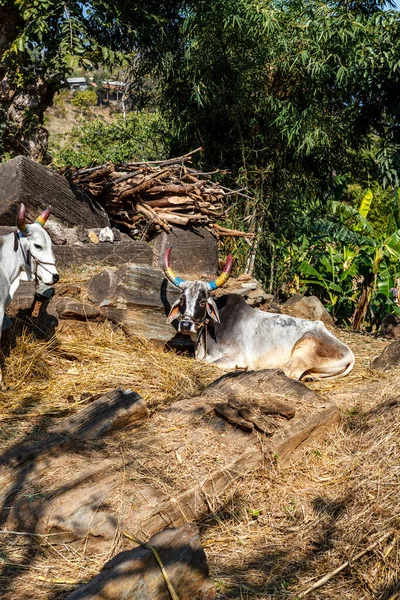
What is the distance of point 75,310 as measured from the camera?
7.02 metres

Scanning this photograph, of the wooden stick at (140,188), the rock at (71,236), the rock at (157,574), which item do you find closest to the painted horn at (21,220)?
the rock at (71,236)

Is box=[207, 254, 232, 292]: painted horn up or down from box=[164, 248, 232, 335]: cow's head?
up

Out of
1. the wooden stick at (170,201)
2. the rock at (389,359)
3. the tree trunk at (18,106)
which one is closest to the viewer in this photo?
the rock at (389,359)

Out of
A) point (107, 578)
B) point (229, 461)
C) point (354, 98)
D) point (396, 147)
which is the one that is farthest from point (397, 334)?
point (107, 578)

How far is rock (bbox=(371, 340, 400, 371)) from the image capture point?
713 centimetres

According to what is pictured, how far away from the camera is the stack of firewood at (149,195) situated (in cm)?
878

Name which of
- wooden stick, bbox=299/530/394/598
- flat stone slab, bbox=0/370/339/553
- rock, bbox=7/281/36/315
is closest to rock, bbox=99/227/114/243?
rock, bbox=7/281/36/315

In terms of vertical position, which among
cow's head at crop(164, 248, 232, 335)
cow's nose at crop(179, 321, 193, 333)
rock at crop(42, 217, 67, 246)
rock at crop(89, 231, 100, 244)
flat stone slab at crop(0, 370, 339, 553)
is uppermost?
rock at crop(42, 217, 67, 246)

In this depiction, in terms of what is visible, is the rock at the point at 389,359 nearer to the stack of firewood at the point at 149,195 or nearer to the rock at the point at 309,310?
the rock at the point at 309,310

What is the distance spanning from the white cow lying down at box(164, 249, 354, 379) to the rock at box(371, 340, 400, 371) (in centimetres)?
39

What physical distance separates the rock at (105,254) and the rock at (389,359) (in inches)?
120

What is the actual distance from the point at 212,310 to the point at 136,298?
2.81 feet

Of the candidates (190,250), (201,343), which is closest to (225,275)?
(201,343)

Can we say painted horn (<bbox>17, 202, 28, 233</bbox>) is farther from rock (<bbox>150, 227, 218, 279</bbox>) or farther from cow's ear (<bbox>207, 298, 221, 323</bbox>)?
rock (<bbox>150, 227, 218, 279</bbox>)
